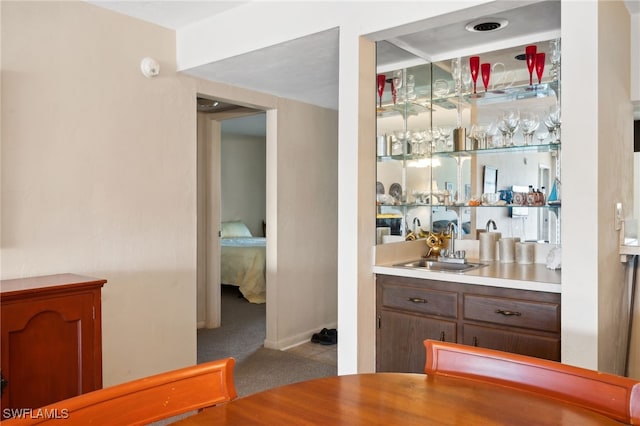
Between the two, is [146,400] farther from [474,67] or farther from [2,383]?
[474,67]

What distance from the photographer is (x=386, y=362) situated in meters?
2.75

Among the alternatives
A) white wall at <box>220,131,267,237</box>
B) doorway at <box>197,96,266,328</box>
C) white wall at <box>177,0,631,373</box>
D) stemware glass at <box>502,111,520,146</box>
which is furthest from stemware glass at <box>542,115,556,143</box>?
white wall at <box>220,131,267,237</box>

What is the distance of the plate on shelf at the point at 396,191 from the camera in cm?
302

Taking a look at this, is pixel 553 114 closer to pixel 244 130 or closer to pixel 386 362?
pixel 386 362

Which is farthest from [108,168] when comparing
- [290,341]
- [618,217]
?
[618,217]

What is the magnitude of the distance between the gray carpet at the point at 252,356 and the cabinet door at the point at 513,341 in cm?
140

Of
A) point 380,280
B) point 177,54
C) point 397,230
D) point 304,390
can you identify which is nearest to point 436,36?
point 397,230

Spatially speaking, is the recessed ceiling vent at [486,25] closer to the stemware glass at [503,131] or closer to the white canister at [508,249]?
the stemware glass at [503,131]

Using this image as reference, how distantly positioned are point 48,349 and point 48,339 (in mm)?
48

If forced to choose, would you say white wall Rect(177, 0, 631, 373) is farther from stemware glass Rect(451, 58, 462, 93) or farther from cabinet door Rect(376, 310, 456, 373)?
stemware glass Rect(451, 58, 462, 93)

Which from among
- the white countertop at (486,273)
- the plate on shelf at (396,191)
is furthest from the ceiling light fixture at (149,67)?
the white countertop at (486,273)

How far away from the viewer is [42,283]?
240 centimetres

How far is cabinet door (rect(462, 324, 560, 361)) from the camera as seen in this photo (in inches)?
87.4

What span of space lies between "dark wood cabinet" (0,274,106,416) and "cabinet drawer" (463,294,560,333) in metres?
1.88
